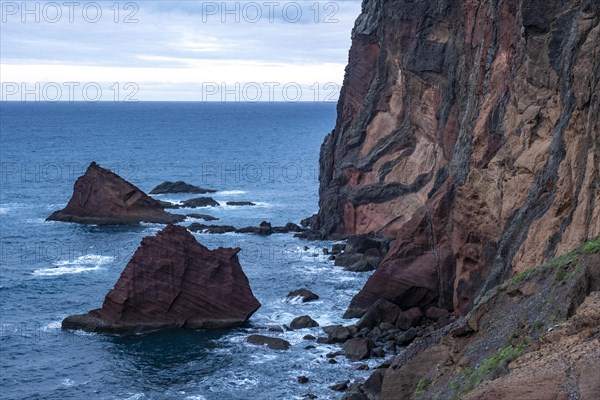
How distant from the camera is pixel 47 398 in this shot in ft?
153

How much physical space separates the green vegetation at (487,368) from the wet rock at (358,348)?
26.8m

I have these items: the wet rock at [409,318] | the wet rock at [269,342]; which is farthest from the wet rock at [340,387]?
the wet rock at [409,318]

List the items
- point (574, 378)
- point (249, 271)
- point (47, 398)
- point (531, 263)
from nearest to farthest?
point (574, 378) < point (531, 263) < point (47, 398) < point (249, 271)

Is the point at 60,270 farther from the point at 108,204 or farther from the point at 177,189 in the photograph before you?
the point at 177,189

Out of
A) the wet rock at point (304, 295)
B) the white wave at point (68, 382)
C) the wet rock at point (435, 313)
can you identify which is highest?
the wet rock at point (435, 313)

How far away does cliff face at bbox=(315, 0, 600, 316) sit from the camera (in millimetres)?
38406

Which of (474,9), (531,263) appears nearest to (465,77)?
(474,9)

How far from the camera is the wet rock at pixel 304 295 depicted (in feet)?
212

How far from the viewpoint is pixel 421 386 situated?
1038 inches

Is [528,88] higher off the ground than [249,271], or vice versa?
[528,88]

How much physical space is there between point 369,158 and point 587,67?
51215 mm

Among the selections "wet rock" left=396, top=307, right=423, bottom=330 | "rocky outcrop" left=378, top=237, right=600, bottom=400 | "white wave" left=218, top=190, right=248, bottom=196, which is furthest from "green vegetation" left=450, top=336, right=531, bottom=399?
"white wave" left=218, top=190, right=248, bottom=196

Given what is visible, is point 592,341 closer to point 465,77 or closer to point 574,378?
point 574,378

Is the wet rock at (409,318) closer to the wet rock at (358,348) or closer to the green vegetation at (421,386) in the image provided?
the wet rock at (358,348)
